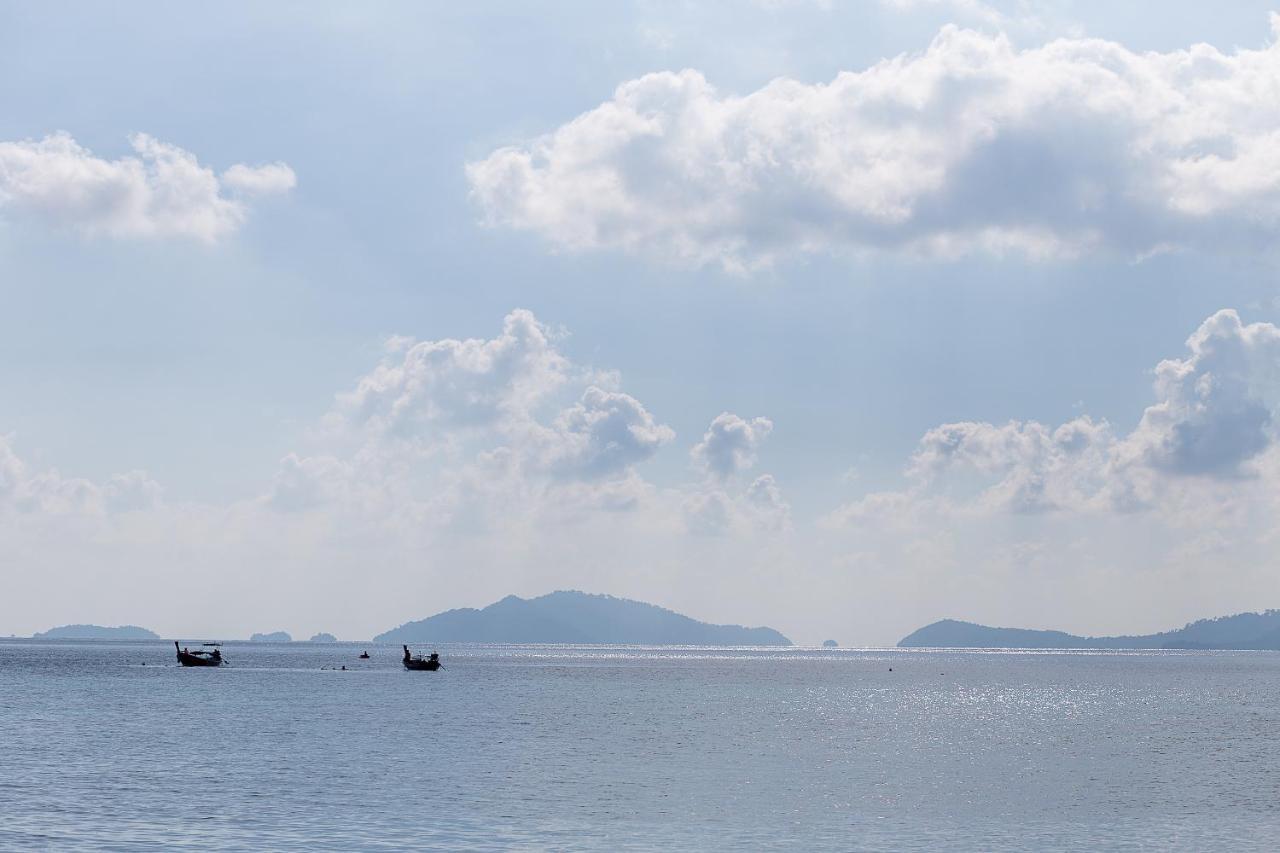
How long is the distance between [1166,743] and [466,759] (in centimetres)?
5722

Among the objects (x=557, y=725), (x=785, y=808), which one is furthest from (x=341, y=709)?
(x=785, y=808)

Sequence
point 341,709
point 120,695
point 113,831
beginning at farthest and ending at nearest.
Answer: point 120,695 → point 341,709 → point 113,831

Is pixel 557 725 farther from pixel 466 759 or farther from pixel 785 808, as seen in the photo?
pixel 785 808

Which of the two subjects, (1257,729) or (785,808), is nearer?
(785,808)

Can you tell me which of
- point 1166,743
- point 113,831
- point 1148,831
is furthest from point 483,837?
point 1166,743

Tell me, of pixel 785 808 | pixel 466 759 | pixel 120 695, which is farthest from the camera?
pixel 120 695

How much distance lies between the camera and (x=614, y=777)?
74.6 metres

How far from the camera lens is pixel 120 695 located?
149m

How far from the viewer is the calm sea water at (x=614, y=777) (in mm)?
55781

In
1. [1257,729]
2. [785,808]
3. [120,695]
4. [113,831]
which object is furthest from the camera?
[120,695]

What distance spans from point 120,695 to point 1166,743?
109448mm

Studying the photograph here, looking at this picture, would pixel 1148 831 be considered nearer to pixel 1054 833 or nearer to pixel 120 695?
pixel 1054 833

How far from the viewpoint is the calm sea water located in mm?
55781

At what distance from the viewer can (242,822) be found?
5656 cm
